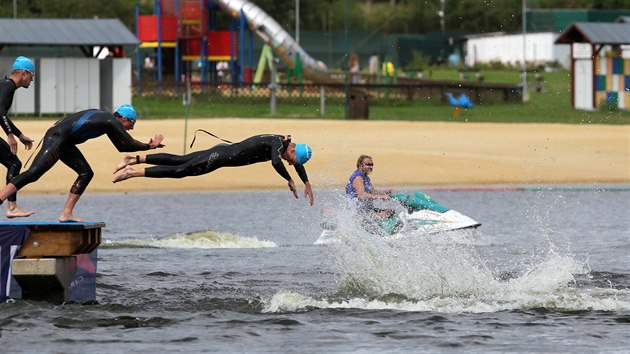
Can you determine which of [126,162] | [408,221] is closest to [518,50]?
[408,221]

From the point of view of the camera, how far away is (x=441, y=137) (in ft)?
139

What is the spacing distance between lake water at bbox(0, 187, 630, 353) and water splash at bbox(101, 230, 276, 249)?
0.10ft

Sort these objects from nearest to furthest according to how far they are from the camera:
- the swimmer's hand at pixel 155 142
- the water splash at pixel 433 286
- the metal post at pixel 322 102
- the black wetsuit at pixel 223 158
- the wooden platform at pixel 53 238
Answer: the wooden platform at pixel 53 238 → the swimmer's hand at pixel 155 142 → the water splash at pixel 433 286 → the black wetsuit at pixel 223 158 → the metal post at pixel 322 102

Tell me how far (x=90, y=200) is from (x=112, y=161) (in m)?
4.77

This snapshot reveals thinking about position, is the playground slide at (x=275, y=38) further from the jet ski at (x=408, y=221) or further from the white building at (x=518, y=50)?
the jet ski at (x=408, y=221)

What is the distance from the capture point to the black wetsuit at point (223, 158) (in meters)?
18.5

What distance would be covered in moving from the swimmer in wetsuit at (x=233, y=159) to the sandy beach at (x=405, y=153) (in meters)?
14.7

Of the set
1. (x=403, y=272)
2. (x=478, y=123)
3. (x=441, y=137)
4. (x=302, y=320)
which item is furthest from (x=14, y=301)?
(x=478, y=123)

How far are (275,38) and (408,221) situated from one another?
4270 centimetres

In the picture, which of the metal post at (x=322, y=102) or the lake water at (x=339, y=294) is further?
the metal post at (x=322, y=102)

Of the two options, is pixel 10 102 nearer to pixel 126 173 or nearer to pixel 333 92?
pixel 126 173

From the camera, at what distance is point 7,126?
18188mm

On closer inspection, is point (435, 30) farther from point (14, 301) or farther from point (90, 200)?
point (14, 301)

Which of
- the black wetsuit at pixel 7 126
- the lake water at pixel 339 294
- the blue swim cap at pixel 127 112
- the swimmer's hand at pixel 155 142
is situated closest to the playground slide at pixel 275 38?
the lake water at pixel 339 294
